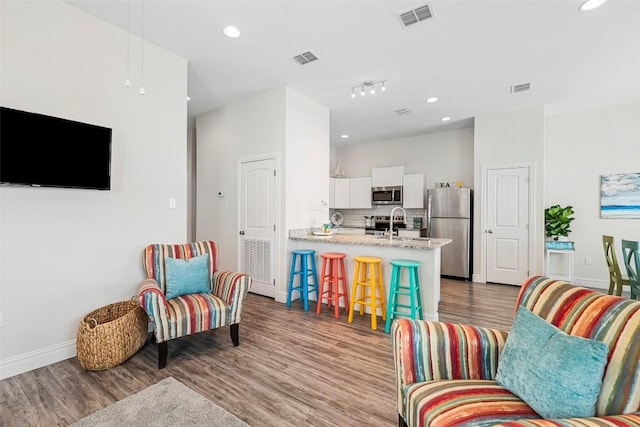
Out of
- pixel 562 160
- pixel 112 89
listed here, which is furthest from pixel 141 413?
pixel 562 160

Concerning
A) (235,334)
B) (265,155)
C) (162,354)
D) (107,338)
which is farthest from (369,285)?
(107,338)

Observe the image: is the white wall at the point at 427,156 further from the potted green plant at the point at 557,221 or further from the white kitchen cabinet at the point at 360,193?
the potted green plant at the point at 557,221

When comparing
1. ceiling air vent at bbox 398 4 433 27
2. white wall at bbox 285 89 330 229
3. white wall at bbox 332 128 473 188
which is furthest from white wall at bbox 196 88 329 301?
white wall at bbox 332 128 473 188

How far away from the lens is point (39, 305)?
228 centimetres

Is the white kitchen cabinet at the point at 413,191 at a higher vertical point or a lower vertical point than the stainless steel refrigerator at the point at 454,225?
higher

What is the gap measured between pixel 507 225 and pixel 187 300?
16.4 ft

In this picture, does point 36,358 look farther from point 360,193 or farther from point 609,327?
point 360,193

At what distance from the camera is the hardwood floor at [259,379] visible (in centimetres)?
177

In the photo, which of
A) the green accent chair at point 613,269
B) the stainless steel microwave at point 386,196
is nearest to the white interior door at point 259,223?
the stainless steel microwave at point 386,196

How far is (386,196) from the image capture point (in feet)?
20.8

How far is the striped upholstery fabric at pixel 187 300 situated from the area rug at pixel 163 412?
17.0 inches

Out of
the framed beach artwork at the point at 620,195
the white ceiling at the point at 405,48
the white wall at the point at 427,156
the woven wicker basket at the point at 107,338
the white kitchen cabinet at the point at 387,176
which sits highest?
the white ceiling at the point at 405,48

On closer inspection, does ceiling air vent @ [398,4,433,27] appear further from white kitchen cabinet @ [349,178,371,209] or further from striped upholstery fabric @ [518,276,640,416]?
white kitchen cabinet @ [349,178,371,209]

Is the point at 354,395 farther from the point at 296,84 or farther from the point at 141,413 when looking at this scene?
the point at 296,84
